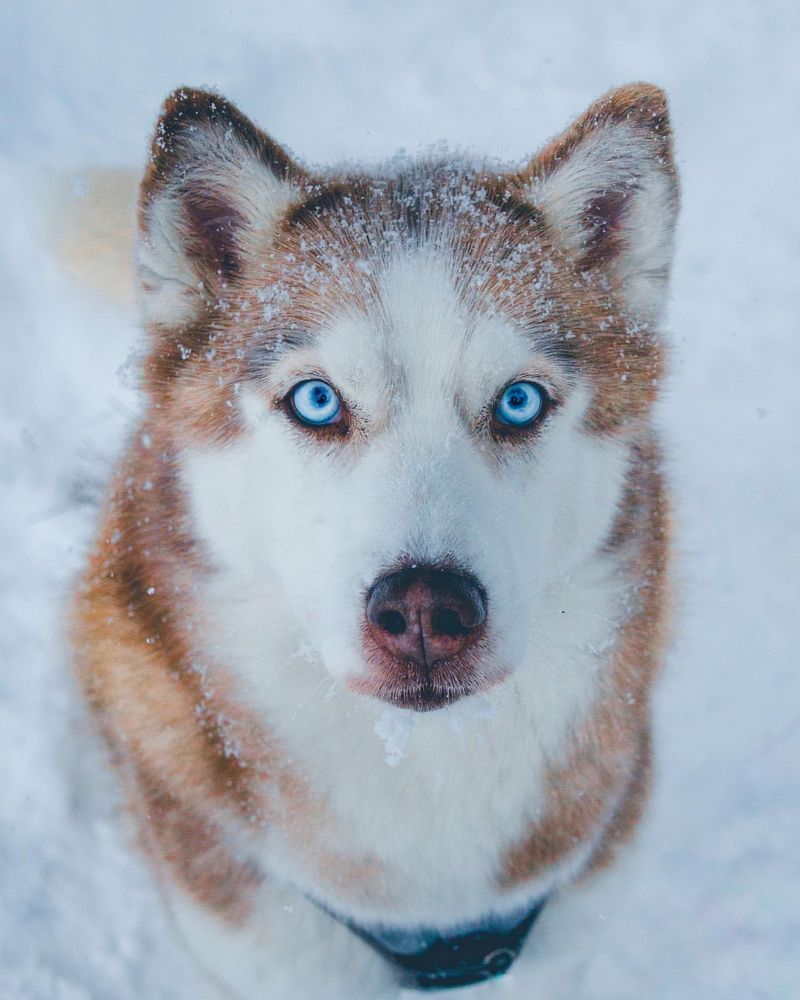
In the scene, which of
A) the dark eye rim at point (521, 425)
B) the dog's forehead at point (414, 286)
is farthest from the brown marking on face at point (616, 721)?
the dog's forehead at point (414, 286)

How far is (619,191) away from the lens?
6.02 ft

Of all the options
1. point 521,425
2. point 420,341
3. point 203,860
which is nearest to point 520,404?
point 521,425

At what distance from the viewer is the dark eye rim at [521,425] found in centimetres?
166

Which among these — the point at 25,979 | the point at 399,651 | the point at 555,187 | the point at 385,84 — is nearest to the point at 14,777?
the point at 25,979

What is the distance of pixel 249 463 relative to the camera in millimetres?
1719

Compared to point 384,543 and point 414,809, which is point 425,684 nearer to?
point 384,543

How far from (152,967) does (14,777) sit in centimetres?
72

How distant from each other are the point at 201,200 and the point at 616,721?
57.1 inches

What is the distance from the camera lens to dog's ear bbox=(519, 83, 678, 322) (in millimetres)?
1771

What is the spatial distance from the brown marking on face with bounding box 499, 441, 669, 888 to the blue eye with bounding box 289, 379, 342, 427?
2.23 ft

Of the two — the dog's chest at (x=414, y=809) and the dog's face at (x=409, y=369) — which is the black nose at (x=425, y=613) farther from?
the dog's chest at (x=414, y=809)

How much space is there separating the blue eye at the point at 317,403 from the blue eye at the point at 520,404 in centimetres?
30

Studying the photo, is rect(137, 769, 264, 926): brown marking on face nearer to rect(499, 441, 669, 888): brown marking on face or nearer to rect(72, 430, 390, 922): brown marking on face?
rect(72, 430, 390, 922): brown marking on face

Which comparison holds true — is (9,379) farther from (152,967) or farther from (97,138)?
(152,967)
